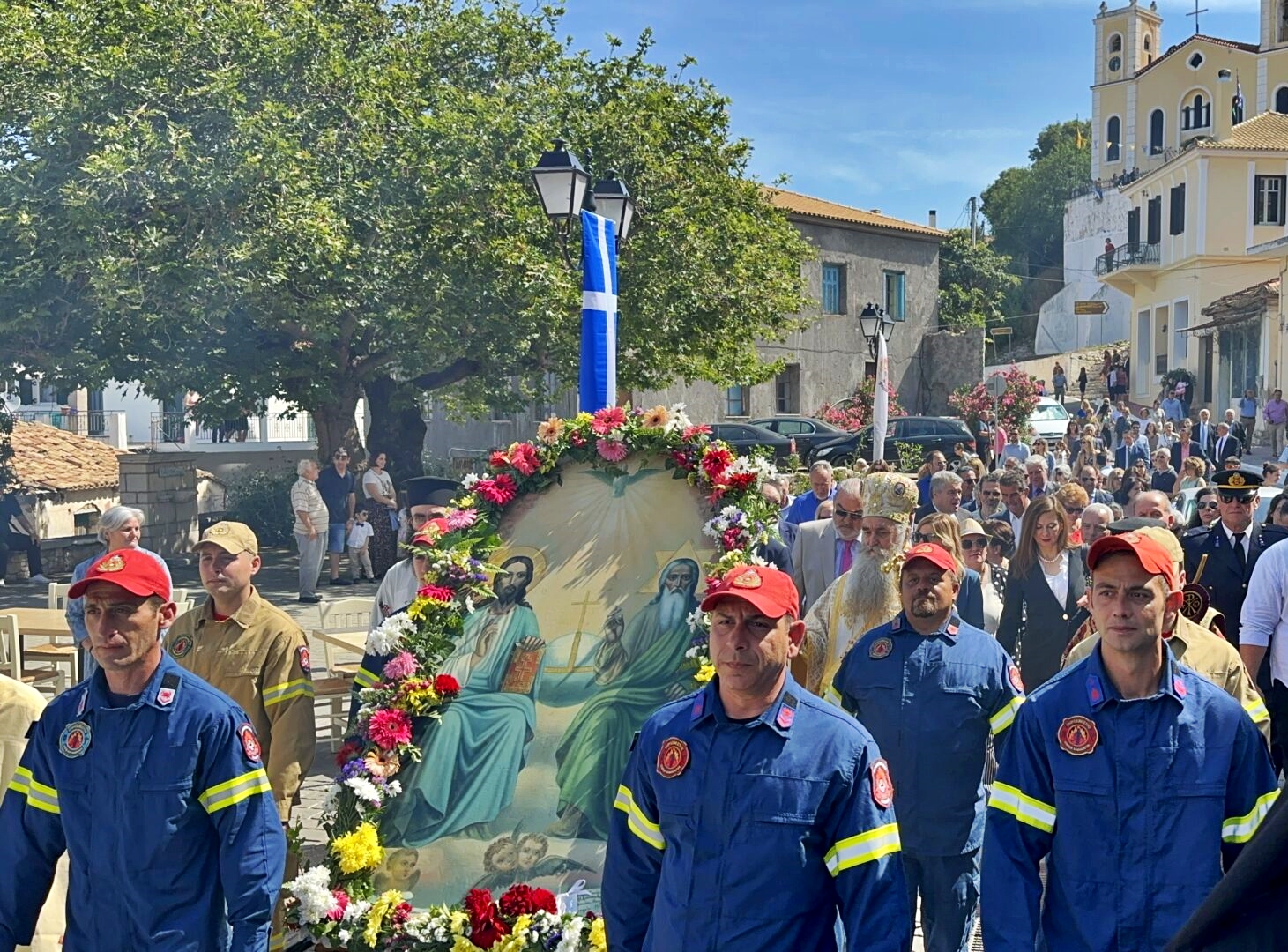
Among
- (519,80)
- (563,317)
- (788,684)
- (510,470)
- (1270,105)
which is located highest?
(1270,105)

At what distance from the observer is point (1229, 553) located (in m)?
8.26

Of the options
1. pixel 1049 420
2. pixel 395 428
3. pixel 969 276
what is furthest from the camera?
pixel 969 276

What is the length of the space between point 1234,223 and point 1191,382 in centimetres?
560

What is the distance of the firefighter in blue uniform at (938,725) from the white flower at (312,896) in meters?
2.02

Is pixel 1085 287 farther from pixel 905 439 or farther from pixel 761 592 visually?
pixel 761 592

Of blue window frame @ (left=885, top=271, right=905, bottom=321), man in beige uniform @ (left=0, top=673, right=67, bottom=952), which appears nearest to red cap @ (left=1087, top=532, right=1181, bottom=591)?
man in beige uniform @ (left=0, top=673, right=67, bottom=952)

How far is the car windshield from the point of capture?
121 ft

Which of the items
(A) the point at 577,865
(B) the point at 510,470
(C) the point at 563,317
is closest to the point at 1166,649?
(A) the point at 577,865

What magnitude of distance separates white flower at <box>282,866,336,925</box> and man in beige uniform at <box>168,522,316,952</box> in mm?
560

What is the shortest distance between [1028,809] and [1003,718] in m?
1.29

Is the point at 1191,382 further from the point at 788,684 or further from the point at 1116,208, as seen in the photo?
the point at 788,684

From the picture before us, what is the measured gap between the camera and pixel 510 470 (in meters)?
6.07

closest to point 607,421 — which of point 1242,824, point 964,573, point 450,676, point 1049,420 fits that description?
point 450,676

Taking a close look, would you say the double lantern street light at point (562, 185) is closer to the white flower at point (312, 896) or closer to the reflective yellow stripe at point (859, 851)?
the white flower at point (312, 896)
